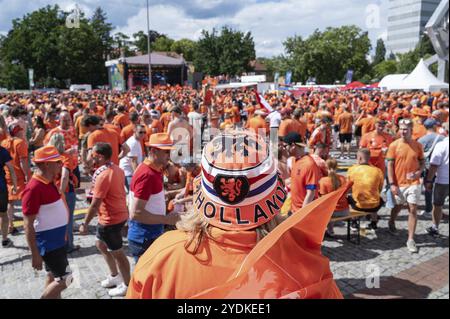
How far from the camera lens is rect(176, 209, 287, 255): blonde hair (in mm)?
1442

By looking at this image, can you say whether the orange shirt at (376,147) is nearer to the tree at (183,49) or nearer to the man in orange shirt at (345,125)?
the man in orange shirt at (345,125)

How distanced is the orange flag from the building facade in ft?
101

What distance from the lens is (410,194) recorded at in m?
5.52

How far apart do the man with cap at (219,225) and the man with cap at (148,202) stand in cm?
210

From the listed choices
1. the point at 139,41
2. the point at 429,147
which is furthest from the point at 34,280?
the point at 139,41

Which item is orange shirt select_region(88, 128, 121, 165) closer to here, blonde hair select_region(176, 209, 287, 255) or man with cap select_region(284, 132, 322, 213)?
man with cap select_region(284, 132, 322, 213)

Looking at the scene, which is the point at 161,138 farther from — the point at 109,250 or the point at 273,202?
the point at 273,202

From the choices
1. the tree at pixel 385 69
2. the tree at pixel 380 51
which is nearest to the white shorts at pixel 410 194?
the tree at pixel 385 69

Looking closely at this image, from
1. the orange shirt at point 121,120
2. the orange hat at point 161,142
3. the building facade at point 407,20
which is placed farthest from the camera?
the building facade at point 407,20

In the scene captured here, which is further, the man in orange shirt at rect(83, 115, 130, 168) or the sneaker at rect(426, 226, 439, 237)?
the man in orange shirt at rect(83, 115, 130, 168)

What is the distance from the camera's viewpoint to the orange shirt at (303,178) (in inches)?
186

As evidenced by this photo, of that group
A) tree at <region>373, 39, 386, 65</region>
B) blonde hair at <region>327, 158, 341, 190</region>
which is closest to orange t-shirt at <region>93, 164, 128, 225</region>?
blonde hair at <region>327, 158, 341, 190</region>

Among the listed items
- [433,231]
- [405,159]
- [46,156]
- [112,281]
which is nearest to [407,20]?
[433,231]

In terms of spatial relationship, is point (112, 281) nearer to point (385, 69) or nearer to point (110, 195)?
point (110, 195)
